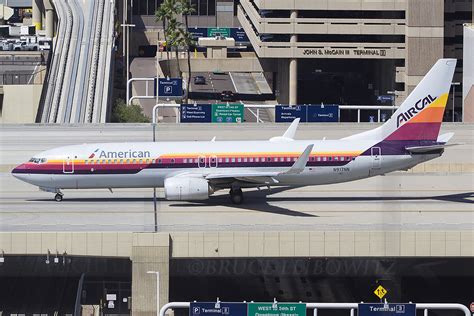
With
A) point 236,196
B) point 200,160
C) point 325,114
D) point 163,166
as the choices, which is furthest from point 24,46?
point 236,196

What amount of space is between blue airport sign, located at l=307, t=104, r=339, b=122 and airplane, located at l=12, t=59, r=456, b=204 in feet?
129

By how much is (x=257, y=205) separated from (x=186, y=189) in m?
4.65

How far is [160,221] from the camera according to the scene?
222 ft

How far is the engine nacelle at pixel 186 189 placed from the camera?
2837 inches

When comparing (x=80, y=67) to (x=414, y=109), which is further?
(x=80, y=67)

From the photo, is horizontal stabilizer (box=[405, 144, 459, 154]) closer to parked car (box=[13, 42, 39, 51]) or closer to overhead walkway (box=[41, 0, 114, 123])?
overhead walkway (box=[41, 0, 114, 123])

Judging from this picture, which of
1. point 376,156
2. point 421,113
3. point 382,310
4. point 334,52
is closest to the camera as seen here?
point 382,310

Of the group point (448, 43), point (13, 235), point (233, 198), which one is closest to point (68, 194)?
point (233, 198)

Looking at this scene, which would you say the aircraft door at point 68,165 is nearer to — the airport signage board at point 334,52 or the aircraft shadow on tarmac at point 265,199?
the aircraft shadow on tarmac at point 265,199

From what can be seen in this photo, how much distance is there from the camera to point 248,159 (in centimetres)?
7388

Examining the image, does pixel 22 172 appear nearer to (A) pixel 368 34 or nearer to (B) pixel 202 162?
(B) pixel 202 162

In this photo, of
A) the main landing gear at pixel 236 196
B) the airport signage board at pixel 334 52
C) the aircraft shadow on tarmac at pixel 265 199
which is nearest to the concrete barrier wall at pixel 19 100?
the airport signage board at pixel 334 52

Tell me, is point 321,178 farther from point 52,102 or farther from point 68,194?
point 52,102

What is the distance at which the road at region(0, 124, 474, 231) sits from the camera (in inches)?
2623
